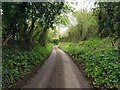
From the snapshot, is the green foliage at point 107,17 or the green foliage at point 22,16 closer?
the green foliage at point 22,16

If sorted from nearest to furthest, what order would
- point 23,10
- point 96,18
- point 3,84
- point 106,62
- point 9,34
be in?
point 3,84
point 106,62
point 23,10
point 9,34
point 96,18

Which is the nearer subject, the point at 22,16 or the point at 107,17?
the point at 22,16

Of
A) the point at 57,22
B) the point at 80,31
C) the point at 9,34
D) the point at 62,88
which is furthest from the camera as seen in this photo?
the point at 80,31

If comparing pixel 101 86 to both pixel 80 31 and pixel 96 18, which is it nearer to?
pixel 96 18

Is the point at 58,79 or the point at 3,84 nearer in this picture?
the point at 3,84

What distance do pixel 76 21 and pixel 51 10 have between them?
68.2 feet

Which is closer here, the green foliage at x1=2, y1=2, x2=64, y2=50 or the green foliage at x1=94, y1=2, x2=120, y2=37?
the green foliage at x1=2, y1=2, x2=64, y2=50

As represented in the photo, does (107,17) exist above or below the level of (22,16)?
above

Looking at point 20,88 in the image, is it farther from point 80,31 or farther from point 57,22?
point 80,31

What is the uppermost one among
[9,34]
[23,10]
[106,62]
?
[23,10]

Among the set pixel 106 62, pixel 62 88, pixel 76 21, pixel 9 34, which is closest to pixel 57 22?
pixel 76 21

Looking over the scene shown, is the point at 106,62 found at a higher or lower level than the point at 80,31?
lower

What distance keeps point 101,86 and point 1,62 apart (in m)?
6.74

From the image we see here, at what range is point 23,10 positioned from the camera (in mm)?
18578
